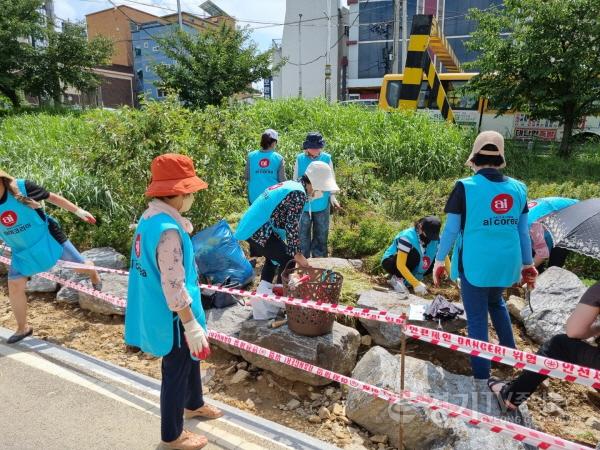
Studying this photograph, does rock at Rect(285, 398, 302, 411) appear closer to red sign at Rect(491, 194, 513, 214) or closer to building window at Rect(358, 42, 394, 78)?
red sign at Rect(491, 194, 513, 214)

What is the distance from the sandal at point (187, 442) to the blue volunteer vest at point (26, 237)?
205 cm

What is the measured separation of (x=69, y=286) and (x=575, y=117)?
442 inches

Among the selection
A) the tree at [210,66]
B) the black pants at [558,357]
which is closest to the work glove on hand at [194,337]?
the black pants at [558,357]

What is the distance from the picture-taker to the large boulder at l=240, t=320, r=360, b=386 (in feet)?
10.7

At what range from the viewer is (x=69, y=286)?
435cm

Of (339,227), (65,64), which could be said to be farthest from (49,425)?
(65,64)

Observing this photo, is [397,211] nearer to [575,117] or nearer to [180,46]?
[575,117]

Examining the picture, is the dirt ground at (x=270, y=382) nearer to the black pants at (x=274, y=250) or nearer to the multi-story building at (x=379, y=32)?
the black pants at (x=274, y=250)

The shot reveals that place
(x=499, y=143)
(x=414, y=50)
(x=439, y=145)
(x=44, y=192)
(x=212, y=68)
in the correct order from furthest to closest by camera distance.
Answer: (x=212, y=68) < (x=414, y=50) < (x=439, y=145) < (x=44, y=192) < (x=499, y=143)

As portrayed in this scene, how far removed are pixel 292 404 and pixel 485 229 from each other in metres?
1.74

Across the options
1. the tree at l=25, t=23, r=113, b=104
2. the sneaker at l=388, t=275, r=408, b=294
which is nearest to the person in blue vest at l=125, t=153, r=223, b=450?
the sneaker at l=388, t=275, r=408, b=294

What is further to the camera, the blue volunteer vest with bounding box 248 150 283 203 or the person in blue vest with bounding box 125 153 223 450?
the blue volunteer vest with bounding box 248 150 283 203

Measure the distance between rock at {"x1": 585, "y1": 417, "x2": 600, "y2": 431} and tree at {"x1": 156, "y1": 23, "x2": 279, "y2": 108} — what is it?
15.5 metres

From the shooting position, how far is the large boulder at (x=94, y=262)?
4.58 metres
